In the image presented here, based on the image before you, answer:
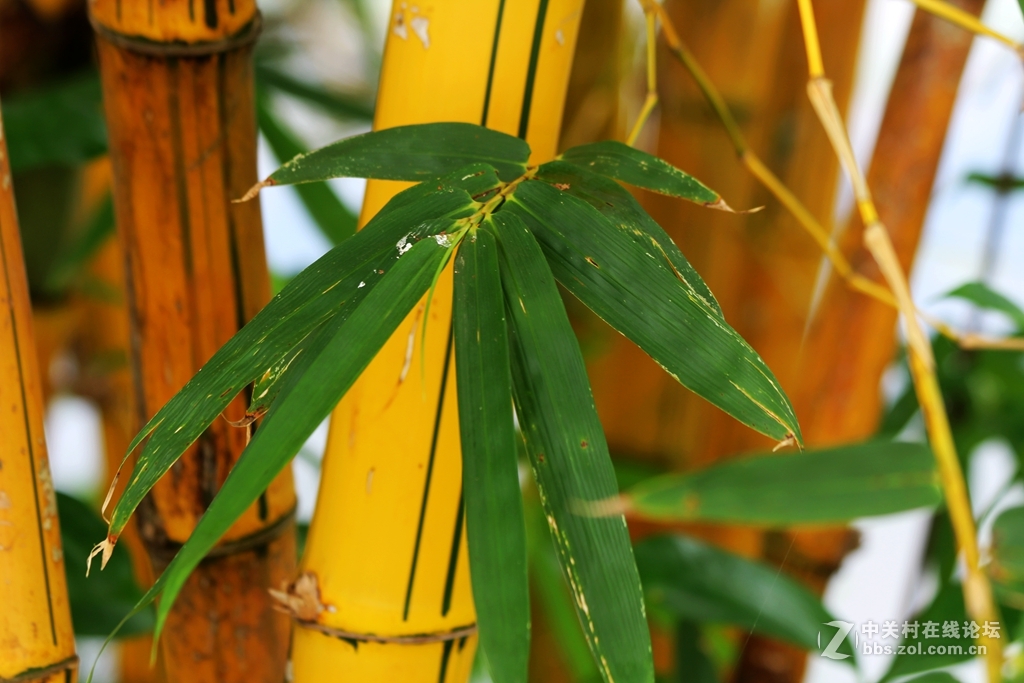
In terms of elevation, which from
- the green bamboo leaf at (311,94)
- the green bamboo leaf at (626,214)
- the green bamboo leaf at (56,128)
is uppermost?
the green bamboo leaf at (311,94)

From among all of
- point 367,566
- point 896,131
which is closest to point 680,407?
point 896,131

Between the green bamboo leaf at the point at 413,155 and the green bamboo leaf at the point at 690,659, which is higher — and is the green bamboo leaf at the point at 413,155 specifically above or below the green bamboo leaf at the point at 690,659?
above

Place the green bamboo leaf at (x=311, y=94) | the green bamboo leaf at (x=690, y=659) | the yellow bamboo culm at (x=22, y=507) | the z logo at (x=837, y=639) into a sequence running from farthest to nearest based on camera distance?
the green bamboo leaf at (x=311, y=94) → the green bamboo leaf at (x=690, y=659) → the z logo at (x=837, y=639) → the yellow bamboo culm at (x=22, y=507)

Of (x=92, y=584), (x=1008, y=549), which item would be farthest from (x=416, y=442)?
(x=92, y=584)

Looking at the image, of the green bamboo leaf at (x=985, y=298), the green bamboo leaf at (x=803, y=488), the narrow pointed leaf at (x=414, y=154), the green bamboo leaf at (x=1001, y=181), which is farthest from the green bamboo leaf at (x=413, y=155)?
the green bamboo leaf at (x=1001, y=181)

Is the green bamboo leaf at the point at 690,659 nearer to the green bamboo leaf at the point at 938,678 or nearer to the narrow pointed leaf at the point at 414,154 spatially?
the green bamboo leaf at the point at 938,678

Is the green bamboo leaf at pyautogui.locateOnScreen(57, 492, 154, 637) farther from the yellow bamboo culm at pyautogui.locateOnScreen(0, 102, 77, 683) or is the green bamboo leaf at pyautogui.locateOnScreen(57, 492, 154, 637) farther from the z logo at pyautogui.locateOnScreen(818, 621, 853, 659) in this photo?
the z logo at pyautogui.locateOnScreen(818, 621, 853, 659)

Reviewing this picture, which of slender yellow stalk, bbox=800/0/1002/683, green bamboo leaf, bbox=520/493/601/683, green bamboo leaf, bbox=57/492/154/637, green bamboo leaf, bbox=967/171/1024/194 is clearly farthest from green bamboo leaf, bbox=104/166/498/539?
green bamboo leaf, bbox=967/171/1024/194

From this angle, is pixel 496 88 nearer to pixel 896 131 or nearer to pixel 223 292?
pixel 223 292
